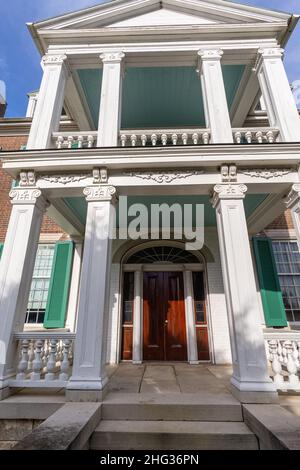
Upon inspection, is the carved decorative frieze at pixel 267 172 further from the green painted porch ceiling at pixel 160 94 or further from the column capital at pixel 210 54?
the green painted porch ceiling at pixel 160 94

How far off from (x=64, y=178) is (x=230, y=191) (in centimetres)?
304

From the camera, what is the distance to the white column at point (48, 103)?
481cm

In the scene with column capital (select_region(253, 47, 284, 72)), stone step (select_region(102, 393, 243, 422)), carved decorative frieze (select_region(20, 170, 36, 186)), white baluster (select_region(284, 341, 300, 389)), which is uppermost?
column capital (select_region(253, 47, 284, 72))

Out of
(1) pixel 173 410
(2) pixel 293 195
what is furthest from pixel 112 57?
(1) pixel 173 410

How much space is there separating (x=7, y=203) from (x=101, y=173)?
520cm

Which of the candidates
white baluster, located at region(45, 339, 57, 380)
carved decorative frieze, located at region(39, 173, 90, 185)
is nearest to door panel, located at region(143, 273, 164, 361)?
white baluster, located at region(45, 339, 57, 380)

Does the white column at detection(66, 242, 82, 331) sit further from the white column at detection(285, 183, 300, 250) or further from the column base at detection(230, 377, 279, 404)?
the white column at detection(285, 183, 300, 250)

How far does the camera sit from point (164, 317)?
6848 millimetres

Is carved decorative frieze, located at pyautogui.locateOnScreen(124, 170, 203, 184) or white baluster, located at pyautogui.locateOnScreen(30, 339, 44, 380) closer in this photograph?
white baluster, located at pyautogui.locateOnScreen(30, 339, 44, 380)

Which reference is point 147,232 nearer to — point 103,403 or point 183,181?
point 183,181

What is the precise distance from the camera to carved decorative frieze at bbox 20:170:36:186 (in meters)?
4.44

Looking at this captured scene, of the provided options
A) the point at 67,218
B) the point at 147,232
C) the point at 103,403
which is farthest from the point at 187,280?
the point at 103,403

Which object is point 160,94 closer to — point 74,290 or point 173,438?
point 74,290

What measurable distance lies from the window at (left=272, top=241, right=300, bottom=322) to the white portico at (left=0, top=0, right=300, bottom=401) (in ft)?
2.65
